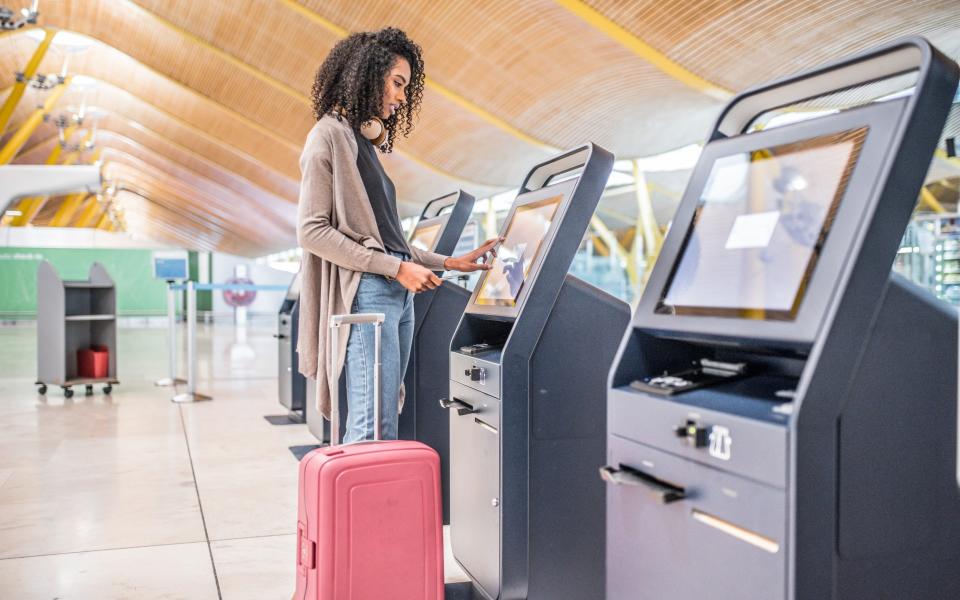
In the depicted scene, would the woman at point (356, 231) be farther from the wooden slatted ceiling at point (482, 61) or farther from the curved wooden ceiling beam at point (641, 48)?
the curved wooden ceiling beam at point (641, 48)

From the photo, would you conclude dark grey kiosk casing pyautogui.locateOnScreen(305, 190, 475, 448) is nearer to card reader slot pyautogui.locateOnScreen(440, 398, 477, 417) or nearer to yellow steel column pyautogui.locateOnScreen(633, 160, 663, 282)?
card reader slot pyautogui.locateOnScreen(440, 398, 477, 417)

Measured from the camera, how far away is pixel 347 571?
177 centimetres

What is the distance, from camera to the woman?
1975 mm

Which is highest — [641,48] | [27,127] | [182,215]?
[27,127]

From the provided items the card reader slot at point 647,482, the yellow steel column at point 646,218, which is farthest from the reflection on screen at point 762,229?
the yellow steel column at point 646,218

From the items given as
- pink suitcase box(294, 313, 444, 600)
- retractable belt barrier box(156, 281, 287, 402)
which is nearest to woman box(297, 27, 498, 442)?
pink suitcase box(294, 313, 444, 600)

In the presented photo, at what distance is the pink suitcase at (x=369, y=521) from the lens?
1.76 metres

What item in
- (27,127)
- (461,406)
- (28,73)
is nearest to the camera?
(461,406)

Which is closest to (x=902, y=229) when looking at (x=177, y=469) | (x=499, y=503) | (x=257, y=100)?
(x=499, y=503)

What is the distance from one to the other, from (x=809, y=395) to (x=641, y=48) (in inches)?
320

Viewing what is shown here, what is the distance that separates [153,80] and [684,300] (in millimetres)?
18883

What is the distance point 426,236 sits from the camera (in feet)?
11.4

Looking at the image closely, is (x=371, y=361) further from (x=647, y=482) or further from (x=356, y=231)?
(x=647, y=482)

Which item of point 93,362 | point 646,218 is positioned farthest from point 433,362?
point 646,218
